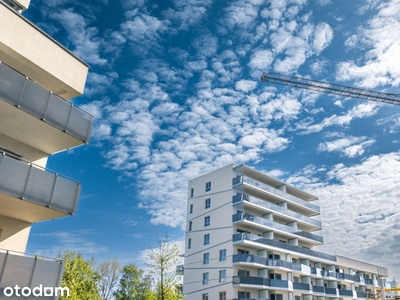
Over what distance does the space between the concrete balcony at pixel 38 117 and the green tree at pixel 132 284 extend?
49.1 m

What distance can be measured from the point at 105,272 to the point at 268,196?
30.2 metres

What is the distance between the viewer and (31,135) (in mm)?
13500

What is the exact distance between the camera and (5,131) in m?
13.1

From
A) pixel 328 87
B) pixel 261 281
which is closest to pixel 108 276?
pixel 261 281

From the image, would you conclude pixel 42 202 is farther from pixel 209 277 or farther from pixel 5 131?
pixel 209 277

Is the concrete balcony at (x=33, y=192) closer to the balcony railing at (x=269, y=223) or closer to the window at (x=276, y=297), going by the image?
the balcony railing at (x=269, y=223)

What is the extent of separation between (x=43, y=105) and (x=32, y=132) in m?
1.20

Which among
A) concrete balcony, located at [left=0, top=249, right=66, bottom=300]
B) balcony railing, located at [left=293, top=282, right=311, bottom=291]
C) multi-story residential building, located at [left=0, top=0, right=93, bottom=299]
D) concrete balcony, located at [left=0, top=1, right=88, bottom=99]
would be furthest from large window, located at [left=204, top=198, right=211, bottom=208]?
concrete balcony, located at [left=0, top=249, right=66, bottom=300]

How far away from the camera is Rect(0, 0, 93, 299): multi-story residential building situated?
11.5 metres

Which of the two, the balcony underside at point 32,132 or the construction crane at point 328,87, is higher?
the construction crane at point 328,87

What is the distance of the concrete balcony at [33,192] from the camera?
11250mm

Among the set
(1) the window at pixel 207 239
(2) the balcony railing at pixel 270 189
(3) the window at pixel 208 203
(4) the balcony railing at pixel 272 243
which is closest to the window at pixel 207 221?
(1) the window at pixel 207 239

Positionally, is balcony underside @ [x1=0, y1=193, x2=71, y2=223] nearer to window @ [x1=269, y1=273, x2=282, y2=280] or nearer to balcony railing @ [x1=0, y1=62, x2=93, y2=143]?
balcony railing @ [x1=0, y1=62, x2=93, y2=143]

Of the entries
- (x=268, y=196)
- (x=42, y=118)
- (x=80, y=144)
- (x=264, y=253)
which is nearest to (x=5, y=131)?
(x=42, y=118)
